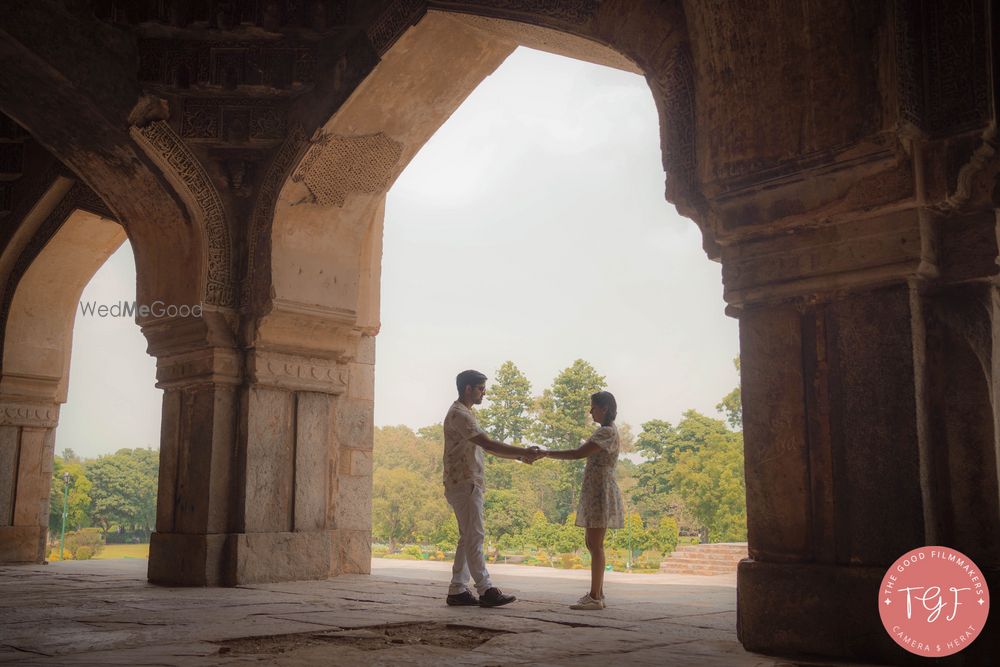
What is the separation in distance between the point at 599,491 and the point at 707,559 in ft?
35.2

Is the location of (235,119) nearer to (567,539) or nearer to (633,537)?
(633,537)

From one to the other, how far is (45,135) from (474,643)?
5.04 m

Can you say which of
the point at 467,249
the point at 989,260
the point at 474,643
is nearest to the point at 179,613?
the point at 474,643

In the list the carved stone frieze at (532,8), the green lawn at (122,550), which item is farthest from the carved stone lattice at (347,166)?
the green lawn at (122,550)

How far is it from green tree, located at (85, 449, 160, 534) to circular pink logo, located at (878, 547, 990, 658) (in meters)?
34.2

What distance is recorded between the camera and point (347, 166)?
257 inches

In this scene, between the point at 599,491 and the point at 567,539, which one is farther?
the point at 567,539

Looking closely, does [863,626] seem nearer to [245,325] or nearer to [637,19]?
[637,19]

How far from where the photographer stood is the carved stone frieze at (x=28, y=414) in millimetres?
8766

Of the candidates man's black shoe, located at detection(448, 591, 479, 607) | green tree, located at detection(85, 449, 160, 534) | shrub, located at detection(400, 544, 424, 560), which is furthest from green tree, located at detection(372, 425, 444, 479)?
man's black shoe, located at detection(448, 591, 479, 607)

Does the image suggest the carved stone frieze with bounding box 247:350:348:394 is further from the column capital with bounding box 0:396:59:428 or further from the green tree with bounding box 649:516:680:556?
the green tree with bounding box 649:516:680:556

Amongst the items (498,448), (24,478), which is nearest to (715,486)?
(24,478)

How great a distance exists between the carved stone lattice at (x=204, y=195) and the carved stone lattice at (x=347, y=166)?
2.32 feet

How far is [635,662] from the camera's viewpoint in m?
2.99
